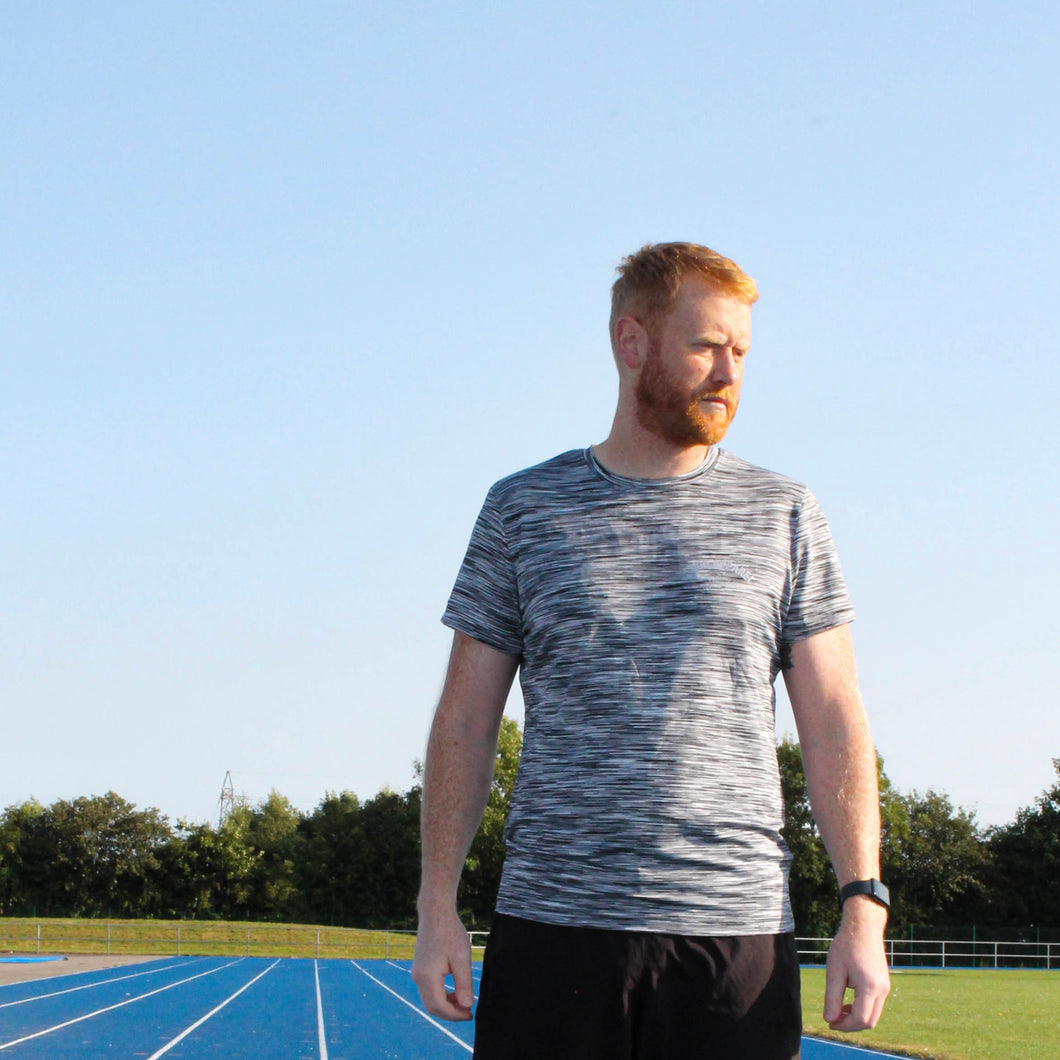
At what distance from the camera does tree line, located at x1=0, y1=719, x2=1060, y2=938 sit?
173ft

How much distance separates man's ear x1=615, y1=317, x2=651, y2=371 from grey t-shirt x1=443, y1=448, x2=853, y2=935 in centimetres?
20

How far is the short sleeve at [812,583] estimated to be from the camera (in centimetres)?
204

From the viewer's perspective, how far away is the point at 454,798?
2037 mm

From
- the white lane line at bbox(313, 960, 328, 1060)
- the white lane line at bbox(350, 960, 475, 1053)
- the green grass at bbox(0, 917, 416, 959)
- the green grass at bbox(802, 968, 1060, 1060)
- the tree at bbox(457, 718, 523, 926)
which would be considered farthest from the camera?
the tree at bbox(457, 718, 523, 926)

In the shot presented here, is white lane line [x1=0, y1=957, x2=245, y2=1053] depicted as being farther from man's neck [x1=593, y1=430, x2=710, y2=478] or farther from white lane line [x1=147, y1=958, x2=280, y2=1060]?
man's neck [x1=593, y1=430, x2=710, y2=478]

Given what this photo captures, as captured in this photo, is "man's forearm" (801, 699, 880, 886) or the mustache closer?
"man's forearm" (801, 699, 880, 886)

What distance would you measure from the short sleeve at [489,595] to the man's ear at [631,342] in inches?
12.7

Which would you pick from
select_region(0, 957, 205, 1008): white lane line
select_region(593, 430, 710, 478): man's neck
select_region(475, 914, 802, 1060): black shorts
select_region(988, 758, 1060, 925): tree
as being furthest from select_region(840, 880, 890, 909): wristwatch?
select_region(988, 758, 1060, 925): tree

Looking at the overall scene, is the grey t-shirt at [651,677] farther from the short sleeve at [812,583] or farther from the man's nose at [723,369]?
the man's nose at [723,369]

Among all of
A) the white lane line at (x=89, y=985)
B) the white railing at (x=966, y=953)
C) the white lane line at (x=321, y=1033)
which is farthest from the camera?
the white railing at (x=966, y=953)

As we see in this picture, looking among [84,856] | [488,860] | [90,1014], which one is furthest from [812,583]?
[84,856]

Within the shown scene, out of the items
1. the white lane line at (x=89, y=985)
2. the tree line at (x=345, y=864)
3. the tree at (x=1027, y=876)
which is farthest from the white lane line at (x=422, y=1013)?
the tree at (x=1027, y=876)

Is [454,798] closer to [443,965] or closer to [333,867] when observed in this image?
[443,965]

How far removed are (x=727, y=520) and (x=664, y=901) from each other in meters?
0.60
